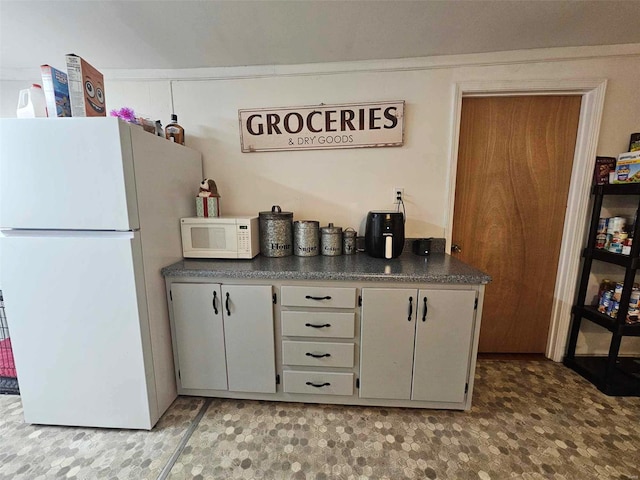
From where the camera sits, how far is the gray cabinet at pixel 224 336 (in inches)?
57.8

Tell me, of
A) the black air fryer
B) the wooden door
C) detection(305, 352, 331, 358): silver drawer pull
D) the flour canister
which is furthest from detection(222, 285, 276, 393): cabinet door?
the wooden door

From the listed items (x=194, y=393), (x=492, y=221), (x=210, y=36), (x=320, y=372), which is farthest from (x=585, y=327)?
(x=210, y=36)

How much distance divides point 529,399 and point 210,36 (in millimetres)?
2952

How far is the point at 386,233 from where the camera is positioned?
5.36ft

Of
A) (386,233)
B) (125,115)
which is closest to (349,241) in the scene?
(386,233)

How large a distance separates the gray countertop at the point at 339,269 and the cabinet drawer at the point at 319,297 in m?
0.07

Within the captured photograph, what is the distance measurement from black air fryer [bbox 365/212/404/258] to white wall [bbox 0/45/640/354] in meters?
0.28

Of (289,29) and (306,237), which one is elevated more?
(289,29)

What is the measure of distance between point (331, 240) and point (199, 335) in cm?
101

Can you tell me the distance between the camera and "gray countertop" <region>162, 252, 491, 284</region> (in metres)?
1.36

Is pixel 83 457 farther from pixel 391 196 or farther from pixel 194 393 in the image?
pixel 391 196

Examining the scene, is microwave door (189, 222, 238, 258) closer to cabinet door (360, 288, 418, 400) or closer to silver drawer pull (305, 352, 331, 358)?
silver drawer pull (305, 352, 331, 358)

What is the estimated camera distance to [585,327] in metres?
1.91

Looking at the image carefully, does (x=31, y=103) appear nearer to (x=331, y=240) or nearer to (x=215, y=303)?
(x=215, y=303)
